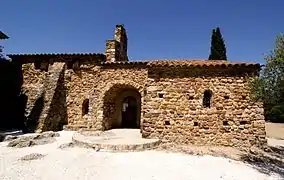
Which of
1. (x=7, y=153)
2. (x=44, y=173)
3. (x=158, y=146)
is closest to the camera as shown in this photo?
(x=44, y=173)

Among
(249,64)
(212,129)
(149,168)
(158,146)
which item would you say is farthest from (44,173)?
(249,64)

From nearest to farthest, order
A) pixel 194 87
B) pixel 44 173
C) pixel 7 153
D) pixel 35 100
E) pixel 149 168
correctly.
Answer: pixel 44 173, pixel 149 168, pixel 7 153, pixel 194 87, pixel 35 100

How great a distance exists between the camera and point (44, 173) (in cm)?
781

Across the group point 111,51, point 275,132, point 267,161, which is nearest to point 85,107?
point 111,51

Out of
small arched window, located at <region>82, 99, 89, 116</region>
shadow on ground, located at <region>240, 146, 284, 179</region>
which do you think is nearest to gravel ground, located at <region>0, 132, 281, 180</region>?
shadow on ground, located at <region>240, 146, 284, 179</region>

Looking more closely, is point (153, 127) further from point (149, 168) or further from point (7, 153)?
point (7, 153)

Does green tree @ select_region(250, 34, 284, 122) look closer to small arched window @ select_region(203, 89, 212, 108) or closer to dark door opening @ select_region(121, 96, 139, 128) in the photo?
small arched window @ select_region(203, 89, 212, 108)

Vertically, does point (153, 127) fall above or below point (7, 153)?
above

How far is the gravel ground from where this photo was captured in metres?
7.63

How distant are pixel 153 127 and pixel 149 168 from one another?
170 inches

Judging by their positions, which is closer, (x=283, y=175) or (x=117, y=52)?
(x=283, y=175)

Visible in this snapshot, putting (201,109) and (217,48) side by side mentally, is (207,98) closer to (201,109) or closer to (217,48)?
(201,109)

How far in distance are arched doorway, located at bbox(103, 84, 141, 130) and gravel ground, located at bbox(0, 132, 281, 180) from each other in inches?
261

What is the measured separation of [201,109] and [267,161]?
12.1 feet
